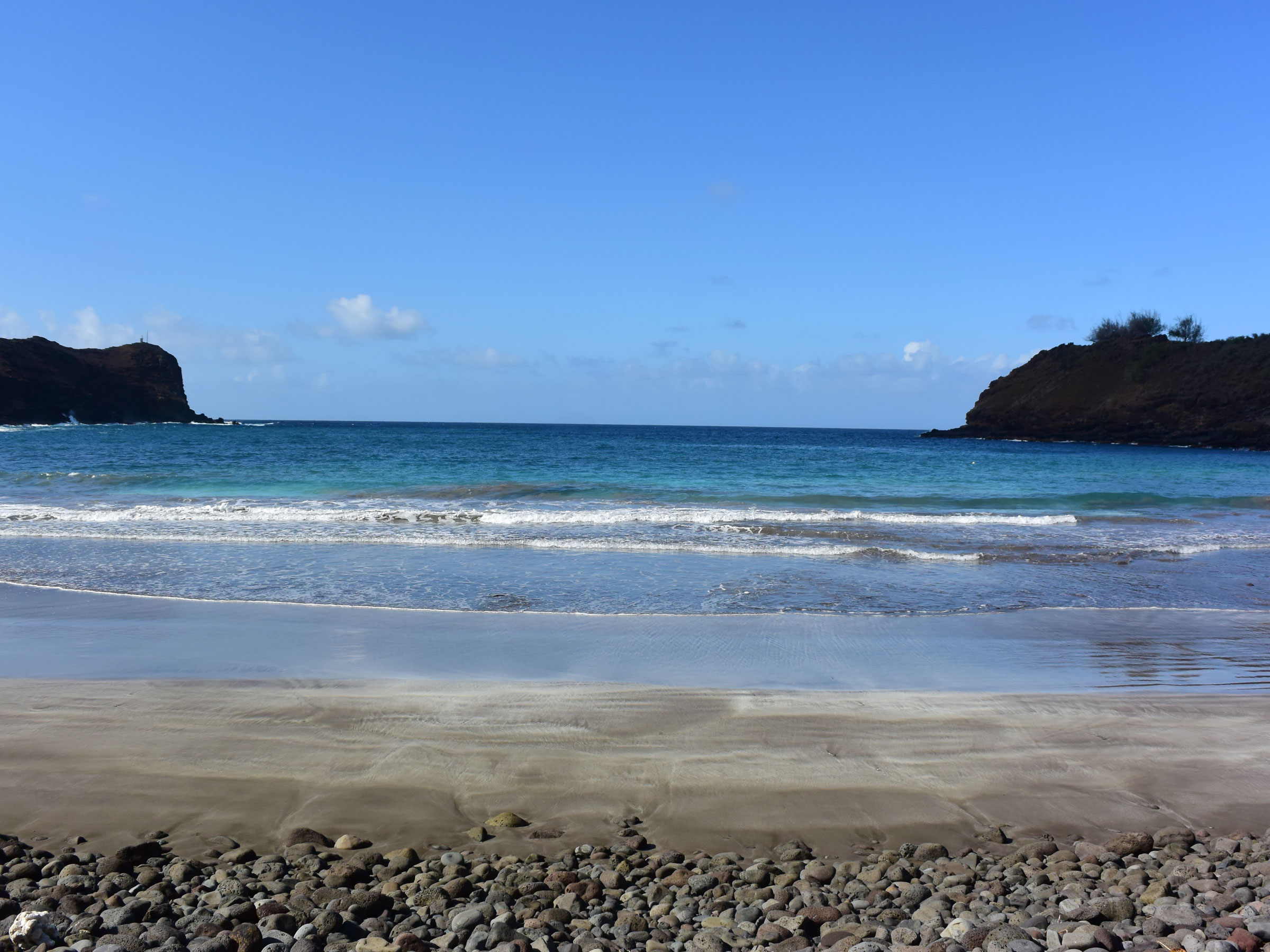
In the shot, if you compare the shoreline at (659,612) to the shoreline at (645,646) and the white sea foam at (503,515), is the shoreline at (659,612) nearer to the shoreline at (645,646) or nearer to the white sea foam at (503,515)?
the shoreline at (645,646)

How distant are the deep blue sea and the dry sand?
11.5ft

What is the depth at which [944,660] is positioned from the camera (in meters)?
7.25

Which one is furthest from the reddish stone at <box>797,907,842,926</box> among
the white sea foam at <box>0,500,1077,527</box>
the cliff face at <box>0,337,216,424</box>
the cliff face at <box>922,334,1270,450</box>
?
the cliff face at <box>0,337,216,424</box>

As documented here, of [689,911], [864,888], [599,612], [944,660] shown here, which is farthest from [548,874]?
[599,612]

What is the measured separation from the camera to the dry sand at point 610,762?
399 cm

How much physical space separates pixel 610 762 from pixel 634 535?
1095 cm

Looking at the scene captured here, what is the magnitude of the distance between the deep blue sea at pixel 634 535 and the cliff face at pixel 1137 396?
41.2 metres

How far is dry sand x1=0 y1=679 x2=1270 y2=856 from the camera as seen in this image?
399 cm

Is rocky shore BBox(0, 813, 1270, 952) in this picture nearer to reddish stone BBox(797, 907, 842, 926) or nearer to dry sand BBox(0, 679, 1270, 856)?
reddish stone BBox(797, 907, 842, 926)

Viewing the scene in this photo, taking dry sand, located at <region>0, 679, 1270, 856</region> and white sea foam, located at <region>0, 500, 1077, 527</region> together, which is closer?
dry sand, located at <region>0, 679, 1270, 856</region>

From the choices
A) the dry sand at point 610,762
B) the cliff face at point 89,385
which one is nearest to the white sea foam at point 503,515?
the dry sand at point 610,762

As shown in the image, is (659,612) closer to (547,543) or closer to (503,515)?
(547,543)

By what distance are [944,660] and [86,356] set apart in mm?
125672

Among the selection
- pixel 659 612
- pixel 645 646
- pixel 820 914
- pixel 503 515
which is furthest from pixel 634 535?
pixel 820 914
